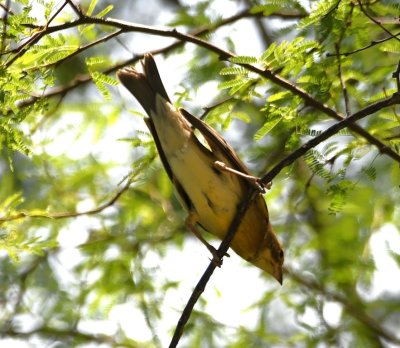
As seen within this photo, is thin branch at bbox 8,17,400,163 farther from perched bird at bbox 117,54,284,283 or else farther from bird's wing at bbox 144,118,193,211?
bird's wing at bbox 144,118,193,211

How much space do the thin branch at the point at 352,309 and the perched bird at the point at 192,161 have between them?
2.03 metres

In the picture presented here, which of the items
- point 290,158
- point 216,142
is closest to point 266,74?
point 216,142

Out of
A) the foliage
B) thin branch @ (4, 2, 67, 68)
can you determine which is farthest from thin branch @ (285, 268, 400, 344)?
thin branch @ (4, 2, 67, 68)

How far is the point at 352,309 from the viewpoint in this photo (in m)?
6.95

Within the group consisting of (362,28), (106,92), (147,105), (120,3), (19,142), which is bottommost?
(19,142)

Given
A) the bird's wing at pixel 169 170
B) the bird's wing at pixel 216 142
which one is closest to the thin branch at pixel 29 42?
the bird's wing at pixel 216 142

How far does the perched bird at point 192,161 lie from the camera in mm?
5066

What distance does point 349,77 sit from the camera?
532 centimetres

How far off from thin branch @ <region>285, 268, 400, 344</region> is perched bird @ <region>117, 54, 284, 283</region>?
203cm

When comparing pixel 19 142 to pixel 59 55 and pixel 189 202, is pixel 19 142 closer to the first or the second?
pixel 59 55

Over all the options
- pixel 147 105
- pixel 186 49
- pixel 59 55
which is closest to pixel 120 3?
pixel 186 49

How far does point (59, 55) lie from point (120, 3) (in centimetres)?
610

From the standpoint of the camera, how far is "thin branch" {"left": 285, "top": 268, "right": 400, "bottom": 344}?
271 inches

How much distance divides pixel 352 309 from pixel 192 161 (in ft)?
8.81
